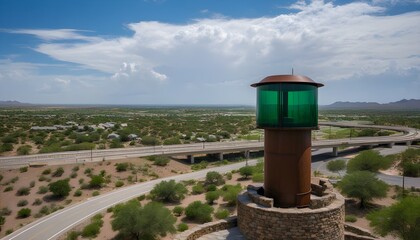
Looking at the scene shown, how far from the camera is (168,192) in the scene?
28.5m

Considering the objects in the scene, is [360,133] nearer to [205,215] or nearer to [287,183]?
[205,215]

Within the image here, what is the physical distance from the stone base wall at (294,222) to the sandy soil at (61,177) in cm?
2041

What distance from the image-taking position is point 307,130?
36.1 feet

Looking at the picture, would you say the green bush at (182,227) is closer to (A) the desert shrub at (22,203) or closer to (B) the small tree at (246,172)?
(A) the desert shrub at (22,203)

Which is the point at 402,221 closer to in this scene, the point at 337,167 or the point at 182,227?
the point at 182,227

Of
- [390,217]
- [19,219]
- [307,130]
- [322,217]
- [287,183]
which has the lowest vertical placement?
[19,219]

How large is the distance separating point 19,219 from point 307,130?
24719 mm

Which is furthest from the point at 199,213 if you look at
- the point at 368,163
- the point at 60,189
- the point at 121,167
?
the point at 368,163

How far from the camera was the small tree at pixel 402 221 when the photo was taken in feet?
53.6

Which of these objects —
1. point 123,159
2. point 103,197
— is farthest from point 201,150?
point 103,197

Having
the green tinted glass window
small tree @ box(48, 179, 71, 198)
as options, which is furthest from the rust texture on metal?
small tree @ box(48, 179, 71, 198)

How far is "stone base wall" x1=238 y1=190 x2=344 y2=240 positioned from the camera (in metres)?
9.96

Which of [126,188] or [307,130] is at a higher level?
[307,130]

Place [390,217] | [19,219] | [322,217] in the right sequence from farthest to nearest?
[19,219], [390,217], [322,217]
